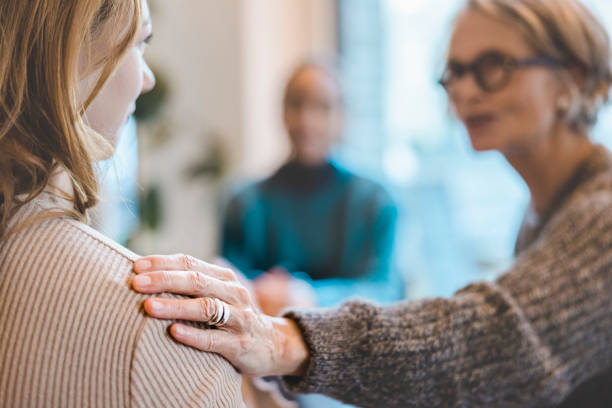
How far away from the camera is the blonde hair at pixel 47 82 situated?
67cm

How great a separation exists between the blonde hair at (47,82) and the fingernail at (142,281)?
151 mm

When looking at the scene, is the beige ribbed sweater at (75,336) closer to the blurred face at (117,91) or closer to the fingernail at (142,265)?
the fingernail at (142,265)

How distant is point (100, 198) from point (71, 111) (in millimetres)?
132

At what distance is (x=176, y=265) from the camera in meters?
0.75

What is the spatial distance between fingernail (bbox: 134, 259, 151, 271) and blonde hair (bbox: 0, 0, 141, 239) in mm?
128

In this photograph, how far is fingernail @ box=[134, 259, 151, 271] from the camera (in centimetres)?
70

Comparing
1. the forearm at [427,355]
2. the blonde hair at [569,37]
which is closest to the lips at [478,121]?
the blonde hair at [569,37]

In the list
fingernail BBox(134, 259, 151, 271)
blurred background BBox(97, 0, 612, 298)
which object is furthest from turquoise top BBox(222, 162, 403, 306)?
fingernail BBox(134, 259, 151, 271)

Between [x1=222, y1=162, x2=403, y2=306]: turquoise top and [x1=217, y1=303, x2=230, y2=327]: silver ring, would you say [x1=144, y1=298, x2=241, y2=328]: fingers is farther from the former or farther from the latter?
[x1=222, y1=162, x2=403, y2=306]: turquoise top

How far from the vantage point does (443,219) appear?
11.4 feet

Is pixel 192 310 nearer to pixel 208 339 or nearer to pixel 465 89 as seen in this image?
pixel 208 339

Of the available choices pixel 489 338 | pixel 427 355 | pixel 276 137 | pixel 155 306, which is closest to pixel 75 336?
pixel 155 306

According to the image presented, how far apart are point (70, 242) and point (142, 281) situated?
0.30 feet

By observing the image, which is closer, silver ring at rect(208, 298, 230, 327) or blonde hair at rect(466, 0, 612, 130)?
silver ring at rect(208, 298, 230, 327)
